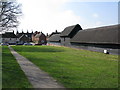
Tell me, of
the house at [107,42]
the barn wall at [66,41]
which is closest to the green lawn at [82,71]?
the house at [107,42]

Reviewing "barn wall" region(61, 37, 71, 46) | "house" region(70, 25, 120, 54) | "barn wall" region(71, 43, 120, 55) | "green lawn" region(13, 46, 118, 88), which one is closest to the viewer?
"green lawn" region(13, 46, 118, 88)

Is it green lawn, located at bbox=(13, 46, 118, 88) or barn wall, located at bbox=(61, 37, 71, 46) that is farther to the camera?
barn wall, located at bbox=(61, 37, 71, 46)

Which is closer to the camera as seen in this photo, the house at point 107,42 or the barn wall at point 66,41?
the house at point 107,42

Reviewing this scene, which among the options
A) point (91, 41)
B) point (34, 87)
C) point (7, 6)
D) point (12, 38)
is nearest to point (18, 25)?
point (7, 6)

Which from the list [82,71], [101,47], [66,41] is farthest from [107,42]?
[66,41]

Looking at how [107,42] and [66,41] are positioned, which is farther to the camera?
[66,41]

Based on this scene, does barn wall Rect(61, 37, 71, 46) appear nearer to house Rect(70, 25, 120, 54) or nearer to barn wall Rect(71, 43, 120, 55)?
barn wall Rect(71, 43, 120, 55)

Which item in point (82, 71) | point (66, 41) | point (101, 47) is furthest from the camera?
point (66, 41)

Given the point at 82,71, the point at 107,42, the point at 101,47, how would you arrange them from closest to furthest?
the point at 82,71 < the point at 107,42 < the point at 101,47

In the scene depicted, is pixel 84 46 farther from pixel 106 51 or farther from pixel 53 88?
pixel 53 88

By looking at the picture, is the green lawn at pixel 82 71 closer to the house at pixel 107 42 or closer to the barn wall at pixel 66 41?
the house at pixel 107 42

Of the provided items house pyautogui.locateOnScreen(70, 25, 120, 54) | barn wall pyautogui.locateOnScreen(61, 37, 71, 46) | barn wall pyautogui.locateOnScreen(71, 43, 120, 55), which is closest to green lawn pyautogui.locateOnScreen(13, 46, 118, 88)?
barn wall pyautogui.locateOnScreen(71, 43, 120, 55)

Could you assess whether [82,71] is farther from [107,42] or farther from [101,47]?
[101,47]

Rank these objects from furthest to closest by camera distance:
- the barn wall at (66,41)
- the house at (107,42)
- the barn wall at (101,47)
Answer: the barn wall at (66,41)
the house at (107,42)
the barn wall at (101,47)
